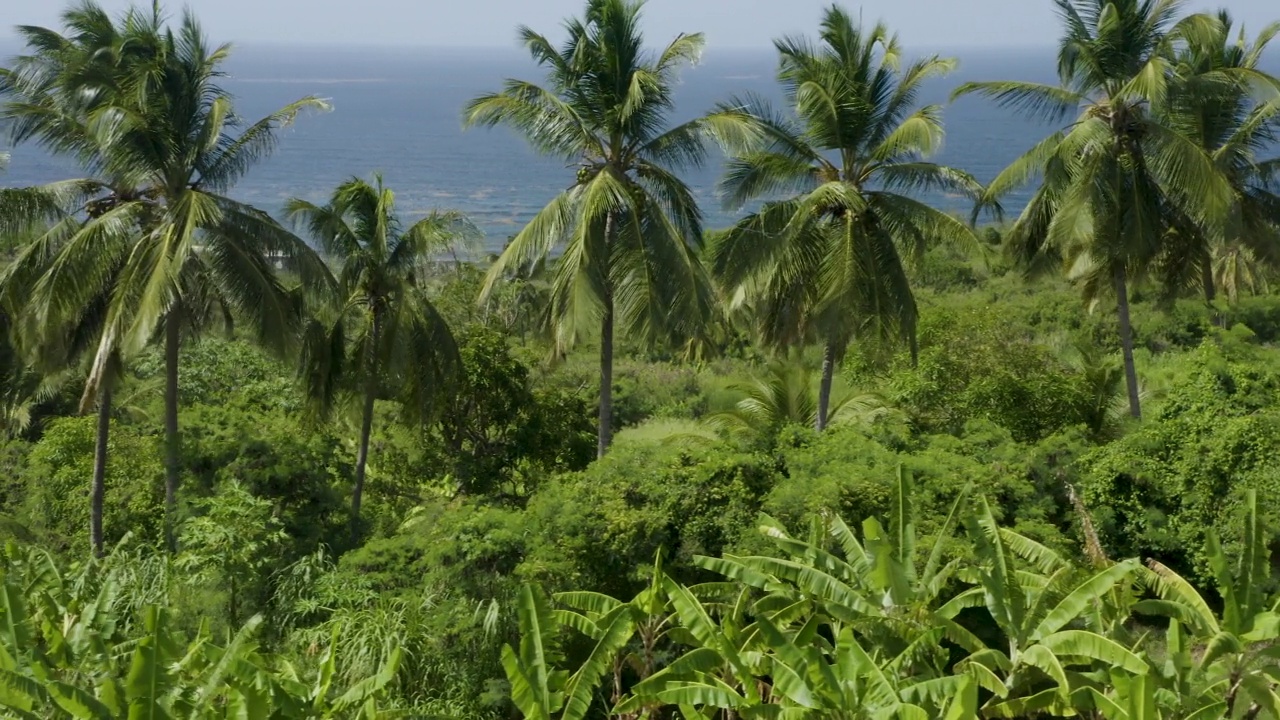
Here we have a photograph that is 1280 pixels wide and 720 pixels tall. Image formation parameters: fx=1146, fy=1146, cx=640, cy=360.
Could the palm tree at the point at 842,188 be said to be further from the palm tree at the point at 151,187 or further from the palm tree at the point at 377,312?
the palm tree at the point at 151,187

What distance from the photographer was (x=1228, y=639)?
927 cm

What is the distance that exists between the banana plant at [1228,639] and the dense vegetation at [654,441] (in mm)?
38

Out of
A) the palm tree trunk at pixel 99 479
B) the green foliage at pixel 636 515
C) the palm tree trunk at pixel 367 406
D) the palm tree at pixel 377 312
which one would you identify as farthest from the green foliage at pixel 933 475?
the palm tree trunk at pixel 99 479

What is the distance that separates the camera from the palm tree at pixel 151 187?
1444 cm

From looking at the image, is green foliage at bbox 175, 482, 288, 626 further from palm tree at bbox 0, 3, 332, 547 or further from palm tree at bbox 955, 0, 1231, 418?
palm tree at bbox 955, 0, 1231, 418

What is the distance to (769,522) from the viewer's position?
11.8 meters

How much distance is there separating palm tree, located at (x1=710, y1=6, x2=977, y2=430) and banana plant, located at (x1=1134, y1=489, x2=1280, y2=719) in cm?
588

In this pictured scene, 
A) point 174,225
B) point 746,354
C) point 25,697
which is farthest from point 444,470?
point 746,354

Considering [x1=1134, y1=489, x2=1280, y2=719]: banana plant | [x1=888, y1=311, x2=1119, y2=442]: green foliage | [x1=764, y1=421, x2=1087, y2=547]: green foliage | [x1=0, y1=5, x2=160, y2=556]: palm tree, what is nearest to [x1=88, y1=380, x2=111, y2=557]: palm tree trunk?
[x1=0, y1=5, x2=160, y2=556]: palm tree

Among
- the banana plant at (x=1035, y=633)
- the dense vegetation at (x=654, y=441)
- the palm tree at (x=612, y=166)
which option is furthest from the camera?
the palm tree at (x=612, y=166)

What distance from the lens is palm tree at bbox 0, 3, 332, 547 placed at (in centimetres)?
1444

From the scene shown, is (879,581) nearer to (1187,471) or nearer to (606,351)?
(1187,471)

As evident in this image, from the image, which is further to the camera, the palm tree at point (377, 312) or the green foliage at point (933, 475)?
the palm tree at point (377, 312)

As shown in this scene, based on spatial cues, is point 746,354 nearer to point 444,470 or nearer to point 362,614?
point 444,470
